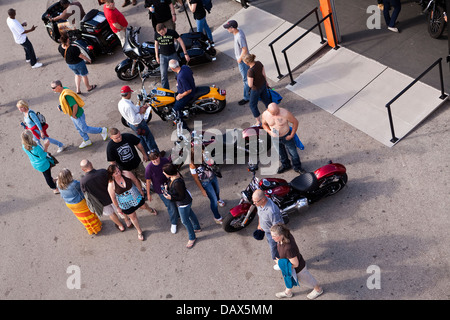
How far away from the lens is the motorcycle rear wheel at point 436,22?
10289mm

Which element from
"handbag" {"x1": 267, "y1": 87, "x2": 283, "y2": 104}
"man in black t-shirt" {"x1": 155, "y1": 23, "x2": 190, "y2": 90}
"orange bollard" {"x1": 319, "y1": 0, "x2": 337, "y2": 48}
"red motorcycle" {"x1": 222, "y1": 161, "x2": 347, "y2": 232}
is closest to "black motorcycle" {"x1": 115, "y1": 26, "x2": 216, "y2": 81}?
"man in black t-shirt" {"x1": 155, "y1": 23, "x2": 190, "y2": 90}

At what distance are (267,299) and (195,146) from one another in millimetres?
2977

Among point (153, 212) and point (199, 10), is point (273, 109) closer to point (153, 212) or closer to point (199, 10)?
point (153, 212)

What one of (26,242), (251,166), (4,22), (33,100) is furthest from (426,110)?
(4,22)

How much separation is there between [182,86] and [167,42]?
4.59 ft

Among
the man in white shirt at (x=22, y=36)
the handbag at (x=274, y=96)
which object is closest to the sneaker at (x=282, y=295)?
the handbag at (x=274, y=96)

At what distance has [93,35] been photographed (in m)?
13.1

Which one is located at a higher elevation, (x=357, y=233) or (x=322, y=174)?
(x=322, y=174)

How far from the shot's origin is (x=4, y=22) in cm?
1644

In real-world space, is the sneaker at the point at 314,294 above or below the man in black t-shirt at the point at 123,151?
below

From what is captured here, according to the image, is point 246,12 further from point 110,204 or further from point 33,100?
point 110,204

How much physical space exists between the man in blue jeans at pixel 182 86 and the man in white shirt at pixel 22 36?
216 inches

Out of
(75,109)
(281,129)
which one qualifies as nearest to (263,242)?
(281,129)

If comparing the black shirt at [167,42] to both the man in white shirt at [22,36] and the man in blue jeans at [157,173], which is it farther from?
the man in white shirt at [22,36]
